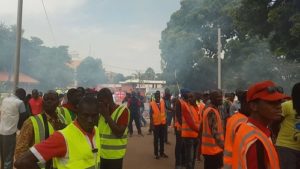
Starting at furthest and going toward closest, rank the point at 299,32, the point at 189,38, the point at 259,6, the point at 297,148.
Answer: the point at 189,38 → the point at 259,6 → the point at 299,32 → the point at 297,148

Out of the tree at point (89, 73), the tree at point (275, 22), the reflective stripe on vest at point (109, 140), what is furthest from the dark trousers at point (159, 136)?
the tree at point (89, 73)

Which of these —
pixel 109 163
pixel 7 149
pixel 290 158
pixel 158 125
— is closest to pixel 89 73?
pixel 158 125

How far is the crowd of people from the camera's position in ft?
9.71

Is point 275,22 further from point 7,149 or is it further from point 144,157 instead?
point 7,149

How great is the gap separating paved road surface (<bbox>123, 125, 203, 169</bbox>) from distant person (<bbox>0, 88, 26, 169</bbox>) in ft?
9.63

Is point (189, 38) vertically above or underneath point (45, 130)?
above

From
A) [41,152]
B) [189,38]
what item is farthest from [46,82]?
[41,152]

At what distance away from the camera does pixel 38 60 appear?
46.8 metres

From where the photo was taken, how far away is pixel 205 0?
35.1 meters

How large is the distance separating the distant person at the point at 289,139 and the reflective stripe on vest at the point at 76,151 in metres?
2.98

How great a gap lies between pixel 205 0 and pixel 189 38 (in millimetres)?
3649

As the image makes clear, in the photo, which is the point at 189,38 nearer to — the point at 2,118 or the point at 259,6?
the point at 259,6

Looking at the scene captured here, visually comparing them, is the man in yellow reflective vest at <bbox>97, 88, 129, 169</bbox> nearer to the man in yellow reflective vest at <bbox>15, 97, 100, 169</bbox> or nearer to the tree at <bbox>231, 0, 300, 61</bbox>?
the man in yellow reflective vest at <bbox>15, 97, 100, 169</bbox>

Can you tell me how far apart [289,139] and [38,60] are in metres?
43.7
